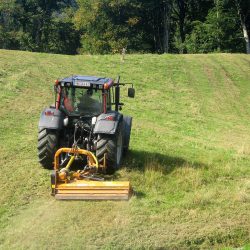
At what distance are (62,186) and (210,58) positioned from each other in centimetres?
2899

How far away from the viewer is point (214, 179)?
42.8ft

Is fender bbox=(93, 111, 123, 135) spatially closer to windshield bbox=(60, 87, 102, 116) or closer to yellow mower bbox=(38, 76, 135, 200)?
yellow mower bbox=(38, 76, 135, 200)

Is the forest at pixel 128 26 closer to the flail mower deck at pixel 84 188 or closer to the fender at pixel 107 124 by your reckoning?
the fender at pixel 107 124

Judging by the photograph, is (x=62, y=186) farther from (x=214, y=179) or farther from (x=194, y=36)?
(x=194, y=36)

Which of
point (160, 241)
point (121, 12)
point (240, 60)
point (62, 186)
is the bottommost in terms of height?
Result: point (160, 241)

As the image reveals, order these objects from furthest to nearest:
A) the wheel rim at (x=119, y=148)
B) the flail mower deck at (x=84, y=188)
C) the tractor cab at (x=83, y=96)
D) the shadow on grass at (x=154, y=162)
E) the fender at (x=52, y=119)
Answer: the shadow on grass at (x=154, y=162)
the wheel rim at (x=119, y=148)
the tractor cab at (x=83, y=96)
the fender at (x=52, y=119)
the flail mower deck at (x=84, y=188)

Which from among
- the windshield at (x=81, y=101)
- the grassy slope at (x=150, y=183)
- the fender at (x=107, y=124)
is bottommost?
the grassy slope at (x=150, y=183)

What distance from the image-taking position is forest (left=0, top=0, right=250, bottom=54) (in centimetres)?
5091

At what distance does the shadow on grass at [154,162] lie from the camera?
13422 mm

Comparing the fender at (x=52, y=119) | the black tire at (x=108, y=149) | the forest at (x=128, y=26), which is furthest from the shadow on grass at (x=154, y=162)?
the forest at (x=128, y=26)

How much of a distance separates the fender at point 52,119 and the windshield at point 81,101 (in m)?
0.37

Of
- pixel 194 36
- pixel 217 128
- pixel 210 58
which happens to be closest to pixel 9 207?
pixel 217 128

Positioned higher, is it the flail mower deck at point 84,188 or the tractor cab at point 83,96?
the tractor cab at point 83,96

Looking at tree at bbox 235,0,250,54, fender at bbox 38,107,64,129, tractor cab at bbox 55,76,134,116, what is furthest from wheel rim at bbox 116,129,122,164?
tree at bbox 235,0,250,54
